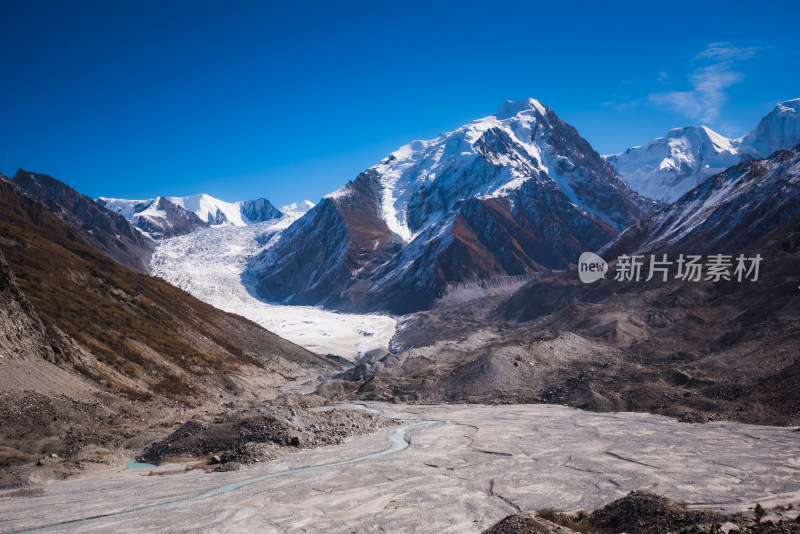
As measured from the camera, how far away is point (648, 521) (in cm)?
2261

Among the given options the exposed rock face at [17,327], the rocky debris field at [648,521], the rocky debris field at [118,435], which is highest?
the exposed rock face at [17,327]

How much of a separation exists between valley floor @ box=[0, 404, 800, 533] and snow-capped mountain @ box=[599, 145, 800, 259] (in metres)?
93.3

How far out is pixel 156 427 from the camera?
50125mm

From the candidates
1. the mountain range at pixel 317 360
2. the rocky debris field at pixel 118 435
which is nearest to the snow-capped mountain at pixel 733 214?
the mountain range at pixel 317 360

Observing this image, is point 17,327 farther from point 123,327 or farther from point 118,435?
point 123,327

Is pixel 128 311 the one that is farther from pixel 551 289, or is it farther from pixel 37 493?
pixel 551 289

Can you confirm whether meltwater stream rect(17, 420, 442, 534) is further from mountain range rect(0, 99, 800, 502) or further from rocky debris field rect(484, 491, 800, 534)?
rocky debris field rect(484, 491, 800, 534)

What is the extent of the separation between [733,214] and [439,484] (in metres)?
143

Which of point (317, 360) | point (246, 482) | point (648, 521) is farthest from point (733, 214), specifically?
point (246, 482)

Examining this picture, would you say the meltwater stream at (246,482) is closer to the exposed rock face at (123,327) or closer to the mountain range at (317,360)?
the mountain range at (317,360)

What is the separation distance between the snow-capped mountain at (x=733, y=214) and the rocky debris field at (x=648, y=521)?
372ft

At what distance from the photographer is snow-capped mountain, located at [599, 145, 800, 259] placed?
5128 inches

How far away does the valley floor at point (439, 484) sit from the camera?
2780 centimetres

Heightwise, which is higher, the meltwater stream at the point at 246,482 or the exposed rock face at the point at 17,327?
the exposed rock face at the point at 17,327
